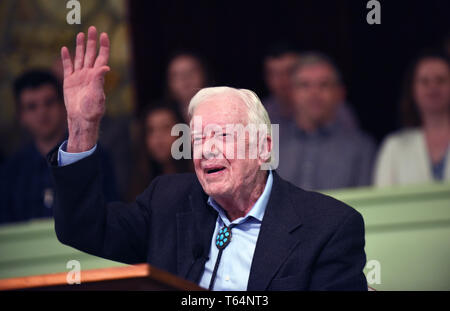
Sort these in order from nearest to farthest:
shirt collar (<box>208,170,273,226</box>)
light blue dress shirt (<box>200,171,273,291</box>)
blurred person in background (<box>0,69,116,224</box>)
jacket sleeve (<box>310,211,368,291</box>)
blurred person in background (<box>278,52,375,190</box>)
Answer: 1. jacket sleeve (<box>310,211,368,291</box>)
2. light blue dress shirt (<box>200,171,273,291</box>)
3. shirt collar (<box>208,170,273,226</box>)
4. blurred person in background (<box>278,52,375,190</box>)
5. blurred person in background (<box>0,69,116,224</box>)

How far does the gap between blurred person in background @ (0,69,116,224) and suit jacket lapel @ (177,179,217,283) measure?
1.83m

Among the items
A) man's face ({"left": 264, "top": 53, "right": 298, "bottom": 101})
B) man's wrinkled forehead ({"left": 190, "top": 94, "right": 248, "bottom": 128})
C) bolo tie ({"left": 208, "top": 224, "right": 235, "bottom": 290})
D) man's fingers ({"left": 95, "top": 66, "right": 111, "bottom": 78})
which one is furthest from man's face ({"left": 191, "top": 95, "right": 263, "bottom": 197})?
man's face ({"left": 264, "top": 53, "right": 298, "bottom": 101})

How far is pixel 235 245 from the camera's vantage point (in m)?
2.29

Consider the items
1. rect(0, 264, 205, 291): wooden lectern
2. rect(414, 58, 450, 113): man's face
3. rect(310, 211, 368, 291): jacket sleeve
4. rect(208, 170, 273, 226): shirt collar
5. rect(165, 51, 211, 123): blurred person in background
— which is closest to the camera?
rect(0, 264, 205, 291): wooden lectern

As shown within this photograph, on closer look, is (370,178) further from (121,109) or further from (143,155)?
→ (121,109)

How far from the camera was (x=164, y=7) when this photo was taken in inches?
216

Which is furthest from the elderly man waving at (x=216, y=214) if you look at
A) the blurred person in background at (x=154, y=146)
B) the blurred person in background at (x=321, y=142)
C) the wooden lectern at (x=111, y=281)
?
the blurred person in background at (x=154, y=146)

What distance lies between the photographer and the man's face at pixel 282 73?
4359 millimetres

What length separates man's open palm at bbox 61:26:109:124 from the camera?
2.13 metres

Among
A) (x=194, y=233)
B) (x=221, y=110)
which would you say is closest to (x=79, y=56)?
(x=221, y=110)

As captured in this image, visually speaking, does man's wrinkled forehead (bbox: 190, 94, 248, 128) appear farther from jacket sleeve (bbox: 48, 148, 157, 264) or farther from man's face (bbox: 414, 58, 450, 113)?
man's face (bbox: 414, 58, 450, 113)

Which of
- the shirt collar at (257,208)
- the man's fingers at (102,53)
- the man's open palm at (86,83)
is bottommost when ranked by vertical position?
the shirt collar at (257,208)

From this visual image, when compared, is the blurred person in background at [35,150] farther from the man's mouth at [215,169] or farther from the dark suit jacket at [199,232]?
the man's mouth at [215,169]
